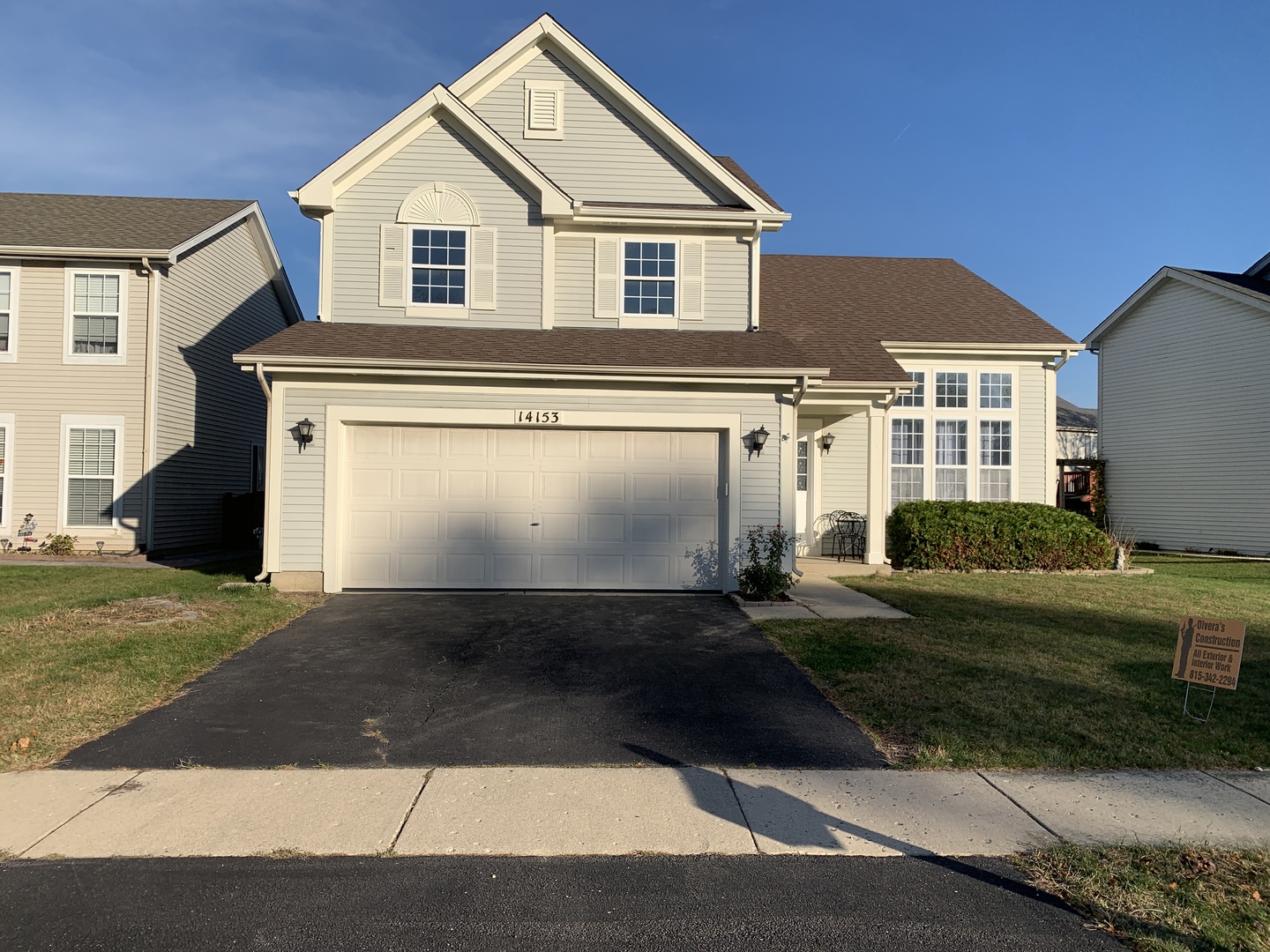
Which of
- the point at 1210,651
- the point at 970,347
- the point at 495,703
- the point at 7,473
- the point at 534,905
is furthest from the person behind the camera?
the point at 970,347

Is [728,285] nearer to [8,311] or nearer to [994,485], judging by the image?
[994,485]

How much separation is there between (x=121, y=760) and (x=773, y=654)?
5384mm

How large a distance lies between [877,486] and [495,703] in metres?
9.67

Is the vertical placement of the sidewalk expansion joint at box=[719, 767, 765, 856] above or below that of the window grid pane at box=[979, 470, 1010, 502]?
below

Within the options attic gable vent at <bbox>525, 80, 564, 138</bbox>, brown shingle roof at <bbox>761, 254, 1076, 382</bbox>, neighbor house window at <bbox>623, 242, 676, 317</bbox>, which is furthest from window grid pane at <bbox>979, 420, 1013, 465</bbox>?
attic gable vent at <bbox>525, 80, 564, 138</bbox>

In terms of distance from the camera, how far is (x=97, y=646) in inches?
293

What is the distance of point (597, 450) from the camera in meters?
11.4

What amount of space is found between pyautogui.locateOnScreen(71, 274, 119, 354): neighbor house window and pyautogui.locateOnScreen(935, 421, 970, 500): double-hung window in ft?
53.5

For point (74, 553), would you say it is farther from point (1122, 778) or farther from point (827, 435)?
point (1122, 778)

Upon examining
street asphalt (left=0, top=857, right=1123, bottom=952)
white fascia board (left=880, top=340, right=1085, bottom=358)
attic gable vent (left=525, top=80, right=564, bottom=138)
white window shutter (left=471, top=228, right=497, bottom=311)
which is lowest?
street asphalt (left=0, top=857, right=1123, bottom=952)

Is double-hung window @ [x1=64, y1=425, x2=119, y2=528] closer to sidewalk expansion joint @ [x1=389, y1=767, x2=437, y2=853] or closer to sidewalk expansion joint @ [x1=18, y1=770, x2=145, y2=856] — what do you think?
sidewalk expansion joint @ [x1=18, y1=770, x2=145, y2=856]

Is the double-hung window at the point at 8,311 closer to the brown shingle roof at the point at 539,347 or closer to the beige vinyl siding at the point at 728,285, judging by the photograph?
the brown shingle roof at the point at 539,347

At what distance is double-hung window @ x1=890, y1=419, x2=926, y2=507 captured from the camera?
1614 cm

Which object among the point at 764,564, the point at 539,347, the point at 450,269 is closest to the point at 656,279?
the point at 539,347
